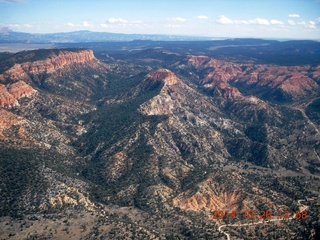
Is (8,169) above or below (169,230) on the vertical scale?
above

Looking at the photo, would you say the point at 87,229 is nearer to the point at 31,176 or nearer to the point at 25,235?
the point at 25,235

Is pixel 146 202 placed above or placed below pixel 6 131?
below

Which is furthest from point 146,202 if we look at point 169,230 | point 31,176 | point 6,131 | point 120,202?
point 6,131

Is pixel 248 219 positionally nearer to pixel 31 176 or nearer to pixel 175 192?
pixel 175 192

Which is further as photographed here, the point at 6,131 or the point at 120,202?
the point at 6,131

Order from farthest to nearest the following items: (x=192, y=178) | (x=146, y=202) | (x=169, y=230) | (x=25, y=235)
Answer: (x=192, y=178)
(x=146, y=202)
(x=169, y=230)
(x=25, y=235)

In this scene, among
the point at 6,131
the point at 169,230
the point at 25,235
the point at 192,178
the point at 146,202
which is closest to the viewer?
the point at 25,235

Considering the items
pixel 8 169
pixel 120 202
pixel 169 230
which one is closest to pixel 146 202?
pixel 120 202

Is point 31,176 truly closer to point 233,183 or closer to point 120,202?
point 120,202

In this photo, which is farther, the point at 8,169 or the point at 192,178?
the point at 192,178
